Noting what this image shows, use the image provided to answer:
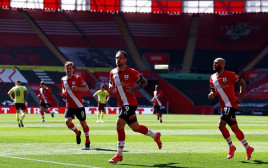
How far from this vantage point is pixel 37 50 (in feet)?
198

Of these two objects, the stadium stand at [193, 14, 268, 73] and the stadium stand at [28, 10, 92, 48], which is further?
the stadium stand at [193, 14, 268, 73]

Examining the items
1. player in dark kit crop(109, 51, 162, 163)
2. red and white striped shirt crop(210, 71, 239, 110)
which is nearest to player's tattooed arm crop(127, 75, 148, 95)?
player in dark kit crop(109, 51, 162, 163)

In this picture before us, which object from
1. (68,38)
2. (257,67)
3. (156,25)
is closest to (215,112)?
(257,67)

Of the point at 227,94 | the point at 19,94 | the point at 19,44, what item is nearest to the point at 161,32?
the point at 19,44

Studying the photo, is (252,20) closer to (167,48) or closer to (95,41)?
(167,48)

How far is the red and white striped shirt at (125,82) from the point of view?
11.5 m

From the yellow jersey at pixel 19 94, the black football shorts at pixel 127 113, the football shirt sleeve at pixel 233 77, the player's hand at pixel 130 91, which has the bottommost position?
the yellow jersey at pixel 19 94

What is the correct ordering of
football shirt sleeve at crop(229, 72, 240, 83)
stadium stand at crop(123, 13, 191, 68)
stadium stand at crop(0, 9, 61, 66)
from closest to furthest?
football shirt sleeve at crop(229, 72, 240, 83), stadium stand at crop(0, 9, 61, 66), stadium stand at crop(123, 13, 191, 68)

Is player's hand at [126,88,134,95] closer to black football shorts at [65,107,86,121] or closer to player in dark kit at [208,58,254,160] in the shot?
player in dark kit at [208,58,254,160]

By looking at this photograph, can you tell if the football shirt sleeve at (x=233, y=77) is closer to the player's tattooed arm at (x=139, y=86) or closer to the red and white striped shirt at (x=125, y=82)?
the player's tattooed arm at (x=139, y=86)

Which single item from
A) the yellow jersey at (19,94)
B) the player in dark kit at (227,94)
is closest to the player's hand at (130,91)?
the player in dark kit at (227,94)

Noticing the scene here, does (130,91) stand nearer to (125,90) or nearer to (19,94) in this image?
(125,90)

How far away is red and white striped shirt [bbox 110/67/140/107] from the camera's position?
1152cm

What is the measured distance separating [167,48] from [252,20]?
11.7 meters
